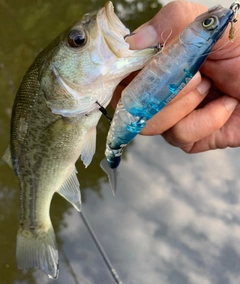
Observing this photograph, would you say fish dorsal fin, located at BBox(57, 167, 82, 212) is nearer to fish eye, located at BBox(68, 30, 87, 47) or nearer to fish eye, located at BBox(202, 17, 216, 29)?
fish eye, located at BBox(68, 30, 87, 47)

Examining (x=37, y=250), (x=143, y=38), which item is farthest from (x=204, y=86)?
(x=37, y=250)

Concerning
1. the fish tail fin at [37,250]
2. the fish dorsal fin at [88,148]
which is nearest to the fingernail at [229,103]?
the fish dorsal fin at [88,148]

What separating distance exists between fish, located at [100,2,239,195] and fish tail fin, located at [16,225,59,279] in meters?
0.99

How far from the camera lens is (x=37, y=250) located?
74.8 inches

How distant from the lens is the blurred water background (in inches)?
130

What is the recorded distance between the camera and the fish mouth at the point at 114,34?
1170mm

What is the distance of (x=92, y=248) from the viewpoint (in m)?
3.35

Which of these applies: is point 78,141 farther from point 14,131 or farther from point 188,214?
point 188,214

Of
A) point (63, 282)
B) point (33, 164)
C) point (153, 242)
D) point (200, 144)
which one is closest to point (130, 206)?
point (153, 242)

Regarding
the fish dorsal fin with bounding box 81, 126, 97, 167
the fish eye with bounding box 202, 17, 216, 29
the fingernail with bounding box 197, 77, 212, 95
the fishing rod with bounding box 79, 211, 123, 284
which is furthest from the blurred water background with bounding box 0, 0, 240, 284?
the fish eye with bounding box 202, 17, 216, 29

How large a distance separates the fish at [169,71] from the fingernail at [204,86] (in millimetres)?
397

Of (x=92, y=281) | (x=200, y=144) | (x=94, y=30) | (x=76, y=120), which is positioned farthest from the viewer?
(x=92, y=281)

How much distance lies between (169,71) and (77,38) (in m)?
0.40

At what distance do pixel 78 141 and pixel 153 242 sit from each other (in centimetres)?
219
